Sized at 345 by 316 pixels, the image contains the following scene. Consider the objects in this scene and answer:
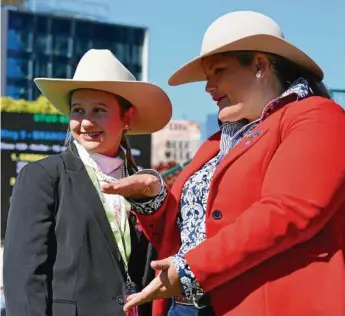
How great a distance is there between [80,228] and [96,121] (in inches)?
17.0

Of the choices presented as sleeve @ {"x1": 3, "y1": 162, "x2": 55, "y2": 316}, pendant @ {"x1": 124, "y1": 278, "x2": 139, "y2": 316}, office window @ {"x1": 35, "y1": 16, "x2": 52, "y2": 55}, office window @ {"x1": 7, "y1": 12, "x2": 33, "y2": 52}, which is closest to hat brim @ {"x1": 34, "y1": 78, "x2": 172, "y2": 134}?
sleeve @ {"x1": 3, "y1": 162, "x2": 55, "y2": 316}

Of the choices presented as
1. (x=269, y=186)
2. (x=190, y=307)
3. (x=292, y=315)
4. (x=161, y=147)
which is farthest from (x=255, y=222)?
(x=161, y=147)

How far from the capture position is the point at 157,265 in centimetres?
Answer: 164

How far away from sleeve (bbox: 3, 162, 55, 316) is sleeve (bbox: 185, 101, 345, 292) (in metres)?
0.73

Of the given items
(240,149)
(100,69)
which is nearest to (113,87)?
(100,69)

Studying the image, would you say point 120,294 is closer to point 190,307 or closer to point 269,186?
point 190,307

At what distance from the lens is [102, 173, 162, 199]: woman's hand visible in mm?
1818

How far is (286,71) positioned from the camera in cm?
192

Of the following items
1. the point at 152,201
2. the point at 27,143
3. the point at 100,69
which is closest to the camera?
the point at 152,201

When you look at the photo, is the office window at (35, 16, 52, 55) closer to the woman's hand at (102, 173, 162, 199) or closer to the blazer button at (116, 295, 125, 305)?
the blazer button at (116, 295, 125, 305)

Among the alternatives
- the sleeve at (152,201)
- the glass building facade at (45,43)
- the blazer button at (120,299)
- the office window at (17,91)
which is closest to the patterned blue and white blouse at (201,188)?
the sleeve at (152,201)

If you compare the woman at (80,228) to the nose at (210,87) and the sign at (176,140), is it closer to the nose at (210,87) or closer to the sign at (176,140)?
the nose at (210,87)

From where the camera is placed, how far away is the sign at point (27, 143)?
1032 cm

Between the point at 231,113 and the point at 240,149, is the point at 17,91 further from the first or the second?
the point at 240,149
